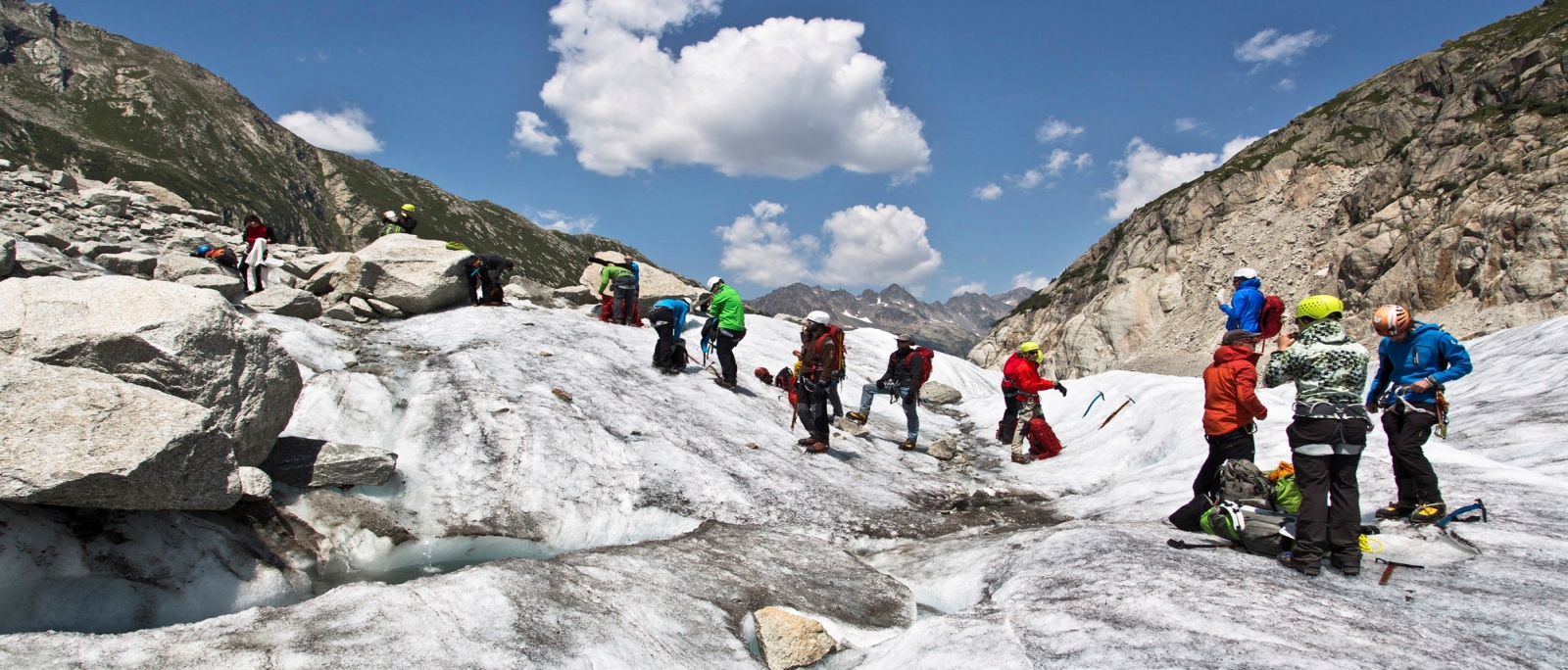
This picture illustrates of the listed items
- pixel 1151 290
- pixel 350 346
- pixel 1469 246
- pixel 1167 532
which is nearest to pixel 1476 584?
pixel 1167 532

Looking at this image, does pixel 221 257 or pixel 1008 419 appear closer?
pixel 1008 419

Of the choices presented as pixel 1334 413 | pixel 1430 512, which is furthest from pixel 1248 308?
pixel 1334 413

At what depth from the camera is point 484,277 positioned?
19891mm

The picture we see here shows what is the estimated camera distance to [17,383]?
6.00 m

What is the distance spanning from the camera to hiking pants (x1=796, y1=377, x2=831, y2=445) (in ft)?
47.6

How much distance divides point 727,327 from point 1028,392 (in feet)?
25.0

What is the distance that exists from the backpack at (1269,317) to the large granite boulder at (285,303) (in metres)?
20.4

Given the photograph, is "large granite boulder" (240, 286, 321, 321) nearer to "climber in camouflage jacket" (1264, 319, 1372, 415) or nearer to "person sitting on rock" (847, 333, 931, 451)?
"person sitting on rock" (847, 333, 931, 451)

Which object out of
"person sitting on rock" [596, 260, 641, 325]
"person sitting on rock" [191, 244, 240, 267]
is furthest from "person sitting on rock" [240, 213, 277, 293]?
"person sitting on rock" [596, 260, 641, 325]

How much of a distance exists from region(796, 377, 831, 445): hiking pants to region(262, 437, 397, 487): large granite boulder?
789cm

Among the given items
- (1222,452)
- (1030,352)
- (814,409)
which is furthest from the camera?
(1030,352)

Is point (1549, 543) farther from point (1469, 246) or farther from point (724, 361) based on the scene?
point (1469, 246)

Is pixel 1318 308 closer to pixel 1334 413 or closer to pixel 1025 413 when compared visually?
→ pixel 1334 413

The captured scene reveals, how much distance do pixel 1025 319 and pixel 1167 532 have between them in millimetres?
69168
